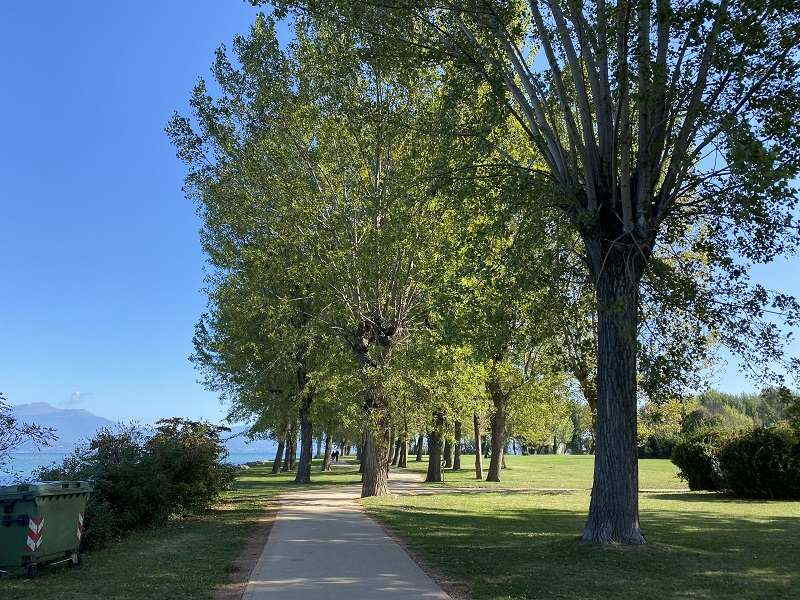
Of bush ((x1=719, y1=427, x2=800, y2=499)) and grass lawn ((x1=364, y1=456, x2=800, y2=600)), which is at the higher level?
bush ((x1=719, y1=427, x2=800, y2=499))

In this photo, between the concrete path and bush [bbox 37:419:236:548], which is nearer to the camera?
the concrete path

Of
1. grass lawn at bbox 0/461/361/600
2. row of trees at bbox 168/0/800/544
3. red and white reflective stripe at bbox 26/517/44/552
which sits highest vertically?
row of trees at bbox 168/0/800/544

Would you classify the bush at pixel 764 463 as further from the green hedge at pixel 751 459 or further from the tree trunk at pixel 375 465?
the tree trunk at pixel 375 465

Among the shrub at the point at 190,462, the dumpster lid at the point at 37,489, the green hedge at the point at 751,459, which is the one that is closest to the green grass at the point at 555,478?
the green hedge at the point at 751,459

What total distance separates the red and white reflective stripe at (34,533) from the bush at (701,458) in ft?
71.4

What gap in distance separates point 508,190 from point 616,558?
21.1 feet

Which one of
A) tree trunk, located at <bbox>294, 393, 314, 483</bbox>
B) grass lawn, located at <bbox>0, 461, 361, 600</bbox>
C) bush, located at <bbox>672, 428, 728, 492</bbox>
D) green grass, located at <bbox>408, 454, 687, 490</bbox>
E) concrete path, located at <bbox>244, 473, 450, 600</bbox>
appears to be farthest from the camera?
green grass, located at <bbox>408, 454, 687, 490</bbox>

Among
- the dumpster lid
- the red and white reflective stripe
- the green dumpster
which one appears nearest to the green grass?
the dumpster lid

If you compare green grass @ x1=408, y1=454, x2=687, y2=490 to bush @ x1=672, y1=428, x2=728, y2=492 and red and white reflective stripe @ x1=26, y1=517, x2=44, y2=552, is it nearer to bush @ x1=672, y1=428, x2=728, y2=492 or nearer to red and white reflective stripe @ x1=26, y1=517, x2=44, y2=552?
bush @ x1=672, y1=428, x2=728, y2=492

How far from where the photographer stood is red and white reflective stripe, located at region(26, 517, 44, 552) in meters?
8.62

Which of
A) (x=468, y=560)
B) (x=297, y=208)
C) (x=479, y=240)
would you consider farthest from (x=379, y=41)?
(x=468, y=560)

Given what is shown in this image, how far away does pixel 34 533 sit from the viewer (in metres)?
8.66

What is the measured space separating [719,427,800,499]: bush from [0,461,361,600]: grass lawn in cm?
1681

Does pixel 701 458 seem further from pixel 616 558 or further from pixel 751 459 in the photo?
pixel 616 558
